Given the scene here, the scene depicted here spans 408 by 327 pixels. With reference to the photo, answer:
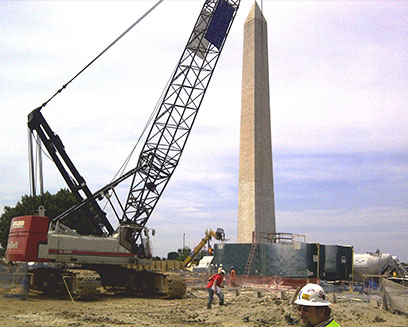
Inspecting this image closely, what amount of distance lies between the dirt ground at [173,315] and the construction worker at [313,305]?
9.66 m

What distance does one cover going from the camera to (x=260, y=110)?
38188mm

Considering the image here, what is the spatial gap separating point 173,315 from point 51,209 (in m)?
34.3

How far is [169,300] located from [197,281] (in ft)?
26.8

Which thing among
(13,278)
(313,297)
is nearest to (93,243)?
(13,278)

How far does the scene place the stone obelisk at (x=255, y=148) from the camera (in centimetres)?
3750

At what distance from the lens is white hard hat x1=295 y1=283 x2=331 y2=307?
3.49 metres

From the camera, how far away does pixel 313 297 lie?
351 cm

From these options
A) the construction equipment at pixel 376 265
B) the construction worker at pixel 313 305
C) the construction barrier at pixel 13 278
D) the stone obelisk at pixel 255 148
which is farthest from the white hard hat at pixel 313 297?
the stone obelisk at pixel 255 148

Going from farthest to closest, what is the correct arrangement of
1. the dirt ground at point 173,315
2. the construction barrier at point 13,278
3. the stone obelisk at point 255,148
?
the stone obelisk at point 255,148 → the construction barrier at point 13,278 → the dirt ground at point 173,315

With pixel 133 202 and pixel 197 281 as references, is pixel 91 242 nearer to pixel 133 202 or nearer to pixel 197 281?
pixel 133 202

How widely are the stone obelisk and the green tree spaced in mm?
15969

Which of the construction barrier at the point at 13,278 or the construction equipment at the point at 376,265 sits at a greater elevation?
the construction equipment at the point at 376,265

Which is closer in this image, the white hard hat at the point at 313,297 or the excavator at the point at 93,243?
the white hard hat at the point at 313,297

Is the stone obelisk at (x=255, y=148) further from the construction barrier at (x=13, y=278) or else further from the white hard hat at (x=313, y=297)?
the white hard hat at (x=313, y=297)
